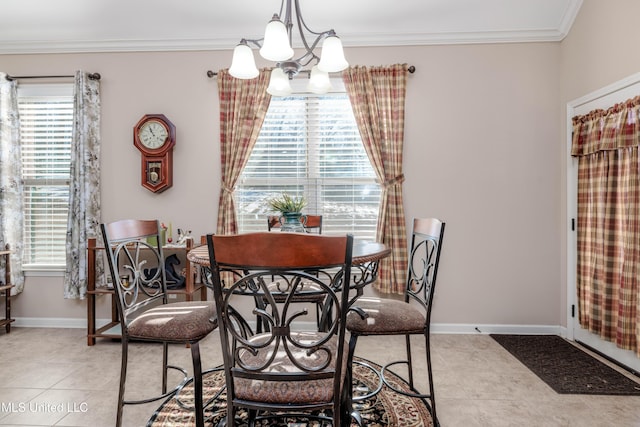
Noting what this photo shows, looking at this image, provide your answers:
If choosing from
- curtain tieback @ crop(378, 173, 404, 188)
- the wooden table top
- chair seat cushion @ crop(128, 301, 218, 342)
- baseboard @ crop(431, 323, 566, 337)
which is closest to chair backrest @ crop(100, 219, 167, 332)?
chair seat cushion @ crop(128, 301, 218, 342)

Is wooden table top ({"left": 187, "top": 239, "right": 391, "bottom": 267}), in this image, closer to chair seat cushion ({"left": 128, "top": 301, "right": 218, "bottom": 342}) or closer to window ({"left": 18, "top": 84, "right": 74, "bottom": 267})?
chair seat cushion ({"left": 128, "top": 301, "right": 218, "bottom": 342})

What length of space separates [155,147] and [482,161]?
2963mm

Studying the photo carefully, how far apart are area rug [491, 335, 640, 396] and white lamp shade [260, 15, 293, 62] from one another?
8.24 ft

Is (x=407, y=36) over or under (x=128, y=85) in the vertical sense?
over

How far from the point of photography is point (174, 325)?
1.62 metres

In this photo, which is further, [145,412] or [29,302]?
[29,302]

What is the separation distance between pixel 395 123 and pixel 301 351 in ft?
7.56

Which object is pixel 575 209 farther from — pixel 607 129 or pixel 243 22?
pixel 243 22

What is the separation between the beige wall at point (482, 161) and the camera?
10.0 ft

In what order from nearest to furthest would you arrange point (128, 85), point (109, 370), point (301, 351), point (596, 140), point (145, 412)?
point (301, 351)
point (145, 412)
point (109, 370)
point (596, 140)
point (128, 85)

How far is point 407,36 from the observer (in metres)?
3.07

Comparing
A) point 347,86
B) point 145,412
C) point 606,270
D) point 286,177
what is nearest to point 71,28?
point 286,177

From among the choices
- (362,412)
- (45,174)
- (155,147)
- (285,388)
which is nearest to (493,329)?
(362,412)

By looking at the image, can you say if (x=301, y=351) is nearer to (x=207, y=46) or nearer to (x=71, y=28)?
(x=207, y=46)
